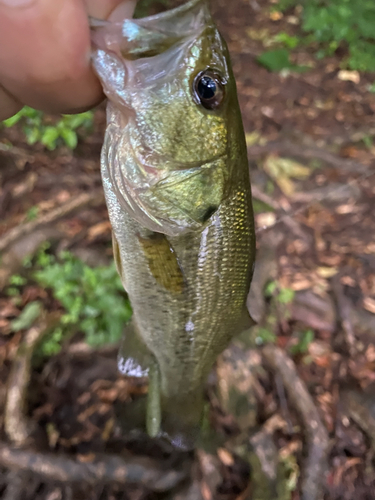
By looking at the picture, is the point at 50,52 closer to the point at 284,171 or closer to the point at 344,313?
the point at 344,313

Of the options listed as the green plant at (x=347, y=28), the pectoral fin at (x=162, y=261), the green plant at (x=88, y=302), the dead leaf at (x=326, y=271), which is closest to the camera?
the pectoral fin at (x=162, y=261)

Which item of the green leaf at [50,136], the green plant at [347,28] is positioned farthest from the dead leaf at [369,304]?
the green plant at [347,28]

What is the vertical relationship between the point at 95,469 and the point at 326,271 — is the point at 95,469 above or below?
above

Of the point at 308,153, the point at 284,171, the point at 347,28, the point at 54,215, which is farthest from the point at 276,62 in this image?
the point at 54,215

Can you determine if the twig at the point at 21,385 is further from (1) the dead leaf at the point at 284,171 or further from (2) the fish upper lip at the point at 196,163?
(1) the dead leaf at the point at 284,171

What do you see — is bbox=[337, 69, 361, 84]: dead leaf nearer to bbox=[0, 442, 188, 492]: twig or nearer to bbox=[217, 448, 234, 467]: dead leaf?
bbox=[217, 448, 234, 467]: dead leaf

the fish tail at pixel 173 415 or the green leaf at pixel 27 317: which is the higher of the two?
the green leaf at pixel 27 317

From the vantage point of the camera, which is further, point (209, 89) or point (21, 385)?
point (21, 385)

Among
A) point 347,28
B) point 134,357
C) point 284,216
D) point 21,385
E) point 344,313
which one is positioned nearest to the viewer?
point 134,357
